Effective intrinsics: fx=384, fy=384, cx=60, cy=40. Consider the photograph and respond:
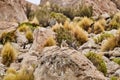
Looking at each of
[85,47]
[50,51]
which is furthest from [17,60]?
[50,51]

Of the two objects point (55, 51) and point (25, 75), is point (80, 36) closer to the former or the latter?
point (25, 75)

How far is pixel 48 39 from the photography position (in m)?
12.8

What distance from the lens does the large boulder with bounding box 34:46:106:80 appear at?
703 cm

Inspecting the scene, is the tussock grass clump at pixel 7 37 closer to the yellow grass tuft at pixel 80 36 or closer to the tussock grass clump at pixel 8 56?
the yellow grass tuft at pixel 80 36

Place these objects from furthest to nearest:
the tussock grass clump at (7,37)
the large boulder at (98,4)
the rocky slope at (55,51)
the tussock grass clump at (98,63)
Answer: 1. the large boulder at (98,4)
2. the tussock grass clump at (7,37)
3. the tussock grass clump at (98,63)
4. the rocky slope at (55,51)

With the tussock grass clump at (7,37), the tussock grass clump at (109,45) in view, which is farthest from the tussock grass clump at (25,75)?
the tussock grass clump at (7,37)

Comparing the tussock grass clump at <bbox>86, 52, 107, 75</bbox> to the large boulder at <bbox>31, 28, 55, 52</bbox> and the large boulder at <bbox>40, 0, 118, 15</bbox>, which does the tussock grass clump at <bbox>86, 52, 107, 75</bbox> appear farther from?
the large boulder at <bbox>40, 0, 118, 15</bbox>

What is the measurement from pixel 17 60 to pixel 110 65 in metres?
3.27

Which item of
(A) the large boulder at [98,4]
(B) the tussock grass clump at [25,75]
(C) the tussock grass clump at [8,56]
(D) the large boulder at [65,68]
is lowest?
(A) the large boulder at [98,4]

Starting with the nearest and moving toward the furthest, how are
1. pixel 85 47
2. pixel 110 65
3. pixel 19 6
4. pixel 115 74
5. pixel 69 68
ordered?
pixel 69 68 → pixel 115 74 → pixel 110 65 → pixel 85 47 → pixel 19 6

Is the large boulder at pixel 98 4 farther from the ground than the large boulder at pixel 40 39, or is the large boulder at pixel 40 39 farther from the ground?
the large boulder at pixel 40 39

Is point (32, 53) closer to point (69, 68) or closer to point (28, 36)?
point (69, 68)

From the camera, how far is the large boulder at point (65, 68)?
7.03 metres

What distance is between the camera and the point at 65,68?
280 inches
